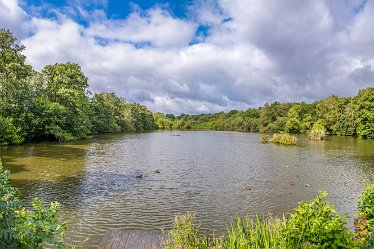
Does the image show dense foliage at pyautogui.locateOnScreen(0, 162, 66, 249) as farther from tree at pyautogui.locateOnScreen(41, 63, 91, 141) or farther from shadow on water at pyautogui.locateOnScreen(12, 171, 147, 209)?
tree at pyautogui.locateOnScreen(41, 63, 91, 141)

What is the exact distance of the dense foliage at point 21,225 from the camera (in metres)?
5.73

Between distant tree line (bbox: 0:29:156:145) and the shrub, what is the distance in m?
43.1

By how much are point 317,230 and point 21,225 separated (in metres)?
6.03

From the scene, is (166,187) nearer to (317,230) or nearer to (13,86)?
(317,230)

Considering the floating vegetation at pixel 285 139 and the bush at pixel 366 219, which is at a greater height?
the floating vegetation at pixel 285 139

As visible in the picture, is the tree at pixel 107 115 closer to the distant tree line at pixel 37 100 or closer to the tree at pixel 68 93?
the distant tree line at pixel 37 100

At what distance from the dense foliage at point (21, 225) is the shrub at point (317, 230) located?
506cm

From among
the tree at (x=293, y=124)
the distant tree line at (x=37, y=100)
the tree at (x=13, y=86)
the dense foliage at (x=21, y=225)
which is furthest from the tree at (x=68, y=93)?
the tree at (x=293, y=124)

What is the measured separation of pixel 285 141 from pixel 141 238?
55676 millimetres

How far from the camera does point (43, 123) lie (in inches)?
2080

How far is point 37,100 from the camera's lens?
171ft

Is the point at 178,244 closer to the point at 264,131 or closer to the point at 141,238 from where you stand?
the point at 141,238

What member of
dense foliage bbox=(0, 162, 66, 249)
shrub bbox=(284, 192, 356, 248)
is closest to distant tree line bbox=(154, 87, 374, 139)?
shrub bbox=(284, 192, 356, 248)

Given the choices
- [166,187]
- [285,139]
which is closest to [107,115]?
[285,139]
